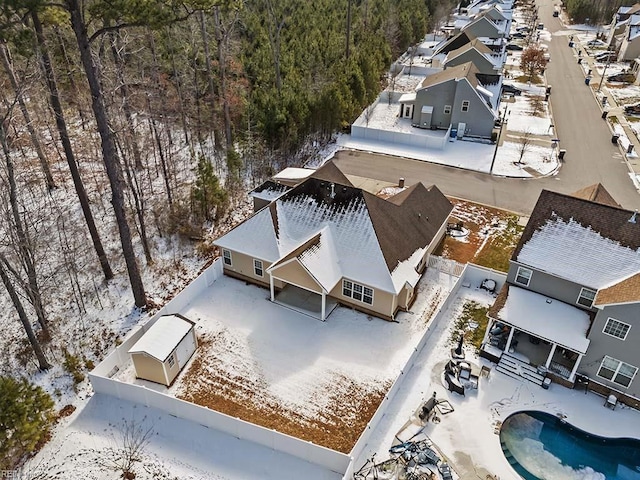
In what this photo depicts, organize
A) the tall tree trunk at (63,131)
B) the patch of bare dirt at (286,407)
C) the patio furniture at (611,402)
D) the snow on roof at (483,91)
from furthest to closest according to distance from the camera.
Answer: the snow on roof at (483,91)
the patio furniture at (611,402)
the tall tree trunk at (63,131)
the patch of bare dirt at (286,407)

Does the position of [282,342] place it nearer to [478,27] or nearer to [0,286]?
[0,286]

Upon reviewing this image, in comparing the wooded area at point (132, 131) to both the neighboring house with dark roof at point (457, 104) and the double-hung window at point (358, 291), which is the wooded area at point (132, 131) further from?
the double-hung window at point (358, 291)

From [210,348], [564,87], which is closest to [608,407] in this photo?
[210,348]

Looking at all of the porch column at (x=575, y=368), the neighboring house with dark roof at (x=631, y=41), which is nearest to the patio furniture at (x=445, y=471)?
the porch column at (x=575, y=368)

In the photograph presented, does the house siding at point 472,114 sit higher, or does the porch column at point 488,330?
the house siding at point 472,114

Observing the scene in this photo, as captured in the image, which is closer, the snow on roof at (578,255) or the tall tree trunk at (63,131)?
the tall tree trunk at (63,131)

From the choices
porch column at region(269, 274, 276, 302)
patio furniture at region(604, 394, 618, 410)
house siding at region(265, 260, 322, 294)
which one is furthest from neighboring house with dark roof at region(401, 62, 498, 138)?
patio furniture at region(604, 394, 618, 410)
